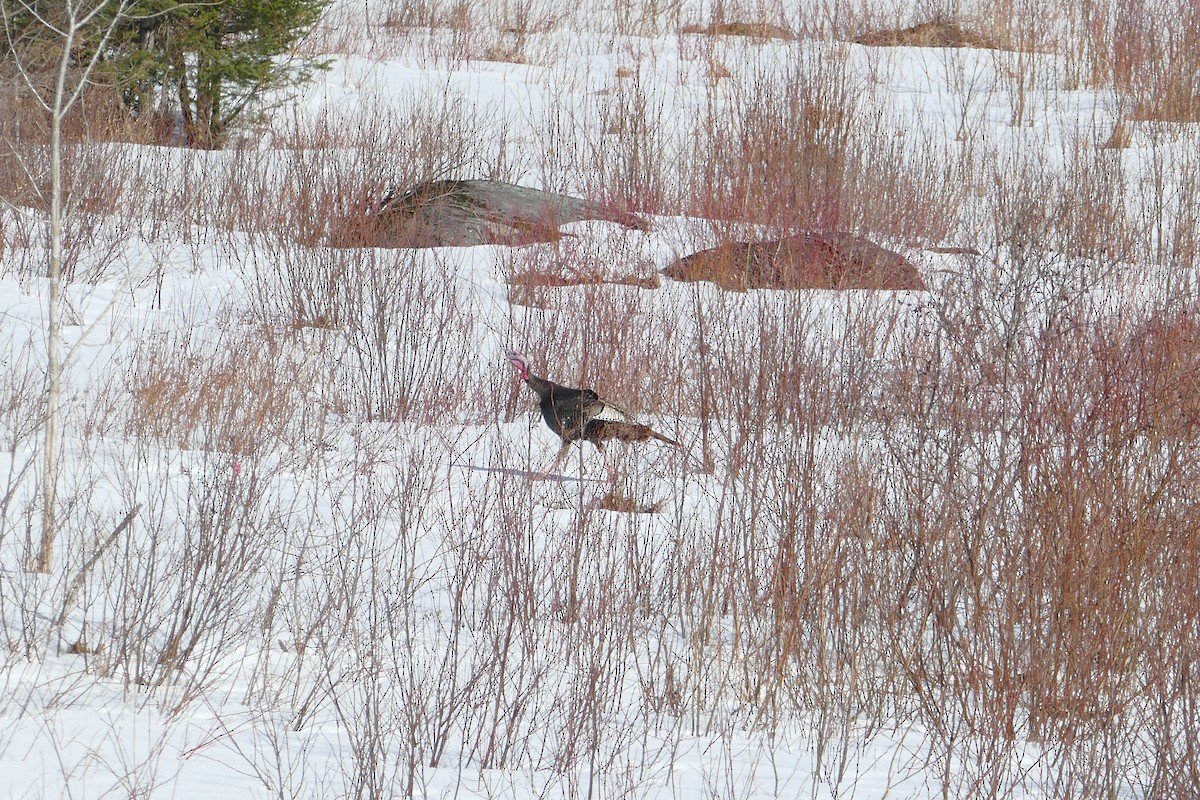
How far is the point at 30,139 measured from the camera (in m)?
8.59

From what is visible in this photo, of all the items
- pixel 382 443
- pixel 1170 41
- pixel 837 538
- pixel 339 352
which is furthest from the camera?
pixel 1170 41

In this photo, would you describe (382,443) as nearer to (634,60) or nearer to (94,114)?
(94,114)

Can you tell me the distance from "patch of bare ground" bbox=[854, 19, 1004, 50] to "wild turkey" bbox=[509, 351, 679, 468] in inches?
403

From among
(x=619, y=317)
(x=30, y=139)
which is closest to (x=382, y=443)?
(x=619, y=317)

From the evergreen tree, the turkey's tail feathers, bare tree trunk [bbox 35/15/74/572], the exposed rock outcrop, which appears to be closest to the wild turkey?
the turkey's tail feathers

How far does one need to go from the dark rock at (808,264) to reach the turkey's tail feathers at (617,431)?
90.1 inches

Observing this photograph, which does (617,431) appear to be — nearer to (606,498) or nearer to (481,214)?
(606,498)

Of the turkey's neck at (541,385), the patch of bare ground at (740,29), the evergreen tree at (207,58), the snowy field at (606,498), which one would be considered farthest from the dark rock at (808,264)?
the patch of bare ground at (740,29)

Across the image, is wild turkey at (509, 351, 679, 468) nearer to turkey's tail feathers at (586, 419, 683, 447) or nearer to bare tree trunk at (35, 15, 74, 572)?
turkey's tail feathers at (586, 419, 683, 447)

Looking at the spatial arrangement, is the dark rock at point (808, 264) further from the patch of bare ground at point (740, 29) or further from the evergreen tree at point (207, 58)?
the patch of bare ground at point (740, 29)

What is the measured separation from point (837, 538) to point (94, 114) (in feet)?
27.0

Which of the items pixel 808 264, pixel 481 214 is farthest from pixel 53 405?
pixel 481 214

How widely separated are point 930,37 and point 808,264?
8.34 m

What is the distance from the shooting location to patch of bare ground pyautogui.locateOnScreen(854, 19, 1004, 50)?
1434 centimetres
